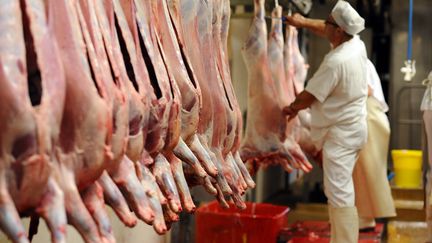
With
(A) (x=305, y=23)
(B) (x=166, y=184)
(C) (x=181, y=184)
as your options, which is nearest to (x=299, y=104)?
(A) (x=305, y=23)

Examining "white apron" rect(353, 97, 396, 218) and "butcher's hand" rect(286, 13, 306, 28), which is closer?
"butcher's hand" rect(286, 13, 306, 28)

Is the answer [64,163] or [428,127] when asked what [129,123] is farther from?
[428,127]

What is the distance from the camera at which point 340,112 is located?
16.3 ft

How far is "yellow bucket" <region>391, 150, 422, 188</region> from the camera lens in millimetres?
7300

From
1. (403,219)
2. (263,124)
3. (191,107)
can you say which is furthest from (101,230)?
(403,219)

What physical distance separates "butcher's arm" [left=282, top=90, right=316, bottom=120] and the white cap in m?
0.54

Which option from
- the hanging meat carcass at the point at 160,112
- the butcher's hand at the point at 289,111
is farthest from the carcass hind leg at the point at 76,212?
the butcher's hand at the point at 289,111

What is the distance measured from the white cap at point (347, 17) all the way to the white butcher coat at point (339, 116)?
0.10m

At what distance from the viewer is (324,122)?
4.98 meters

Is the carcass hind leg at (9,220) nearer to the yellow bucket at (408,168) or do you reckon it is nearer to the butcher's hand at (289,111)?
the butcher's hand at (289,111)

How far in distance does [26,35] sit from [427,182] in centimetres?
461

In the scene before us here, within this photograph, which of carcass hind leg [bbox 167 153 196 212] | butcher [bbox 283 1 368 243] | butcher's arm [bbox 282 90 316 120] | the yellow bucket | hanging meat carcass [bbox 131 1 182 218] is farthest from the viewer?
the yellow bucket

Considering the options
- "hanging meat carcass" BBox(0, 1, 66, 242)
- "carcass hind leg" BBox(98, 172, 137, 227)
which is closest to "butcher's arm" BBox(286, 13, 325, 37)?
"carcass hind leg" BBox(98, 172, 137, 227)

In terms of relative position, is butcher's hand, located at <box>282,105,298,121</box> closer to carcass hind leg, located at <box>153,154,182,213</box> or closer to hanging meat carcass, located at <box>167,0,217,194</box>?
hanging meat carcass, located at <box>167,0,217,194</box>
